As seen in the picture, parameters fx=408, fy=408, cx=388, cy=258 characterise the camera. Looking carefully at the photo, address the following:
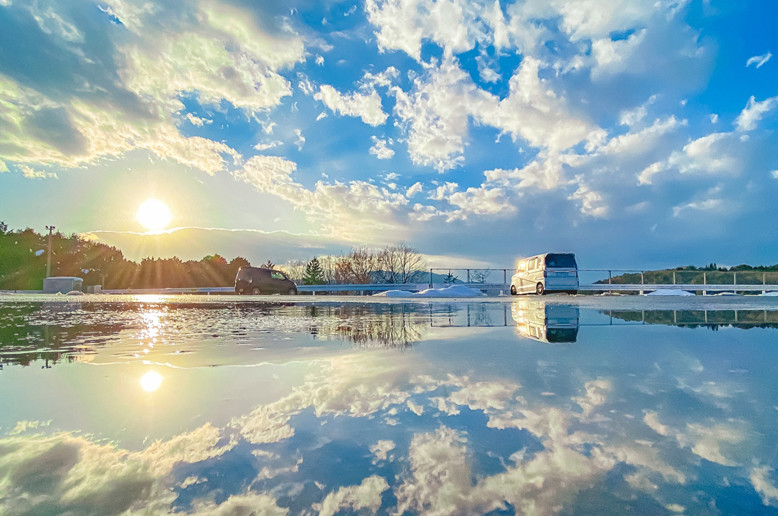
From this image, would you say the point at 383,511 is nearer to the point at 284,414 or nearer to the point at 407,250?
the point at 284,414

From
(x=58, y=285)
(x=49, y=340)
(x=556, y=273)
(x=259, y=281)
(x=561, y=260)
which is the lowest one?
(x=49, y=340)

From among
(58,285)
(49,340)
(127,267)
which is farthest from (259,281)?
(127,267)

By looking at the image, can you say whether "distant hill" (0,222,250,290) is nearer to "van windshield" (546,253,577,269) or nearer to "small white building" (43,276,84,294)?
"small white building" (43,276,84,294)

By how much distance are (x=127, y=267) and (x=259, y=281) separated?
3441 cm

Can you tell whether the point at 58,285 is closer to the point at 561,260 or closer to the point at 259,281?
the point at 259,281

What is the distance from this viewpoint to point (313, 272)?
61.9 m

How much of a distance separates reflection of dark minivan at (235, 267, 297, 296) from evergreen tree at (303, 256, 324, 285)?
34.0m

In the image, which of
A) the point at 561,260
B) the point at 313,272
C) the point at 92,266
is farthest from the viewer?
the point at 313,272

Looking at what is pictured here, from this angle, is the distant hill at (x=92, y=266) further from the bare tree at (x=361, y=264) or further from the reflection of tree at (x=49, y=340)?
the reflection of tree at (x=49, y=340)

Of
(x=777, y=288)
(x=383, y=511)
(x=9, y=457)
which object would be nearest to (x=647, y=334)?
(x=383, y=511)

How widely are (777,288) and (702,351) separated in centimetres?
3158

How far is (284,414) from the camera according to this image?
2381mm

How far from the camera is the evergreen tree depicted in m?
60.8

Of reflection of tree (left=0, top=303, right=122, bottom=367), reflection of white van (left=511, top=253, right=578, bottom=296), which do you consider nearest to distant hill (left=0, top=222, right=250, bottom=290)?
reflection of white van (left=511, top=253, right=578, bottom=296)
